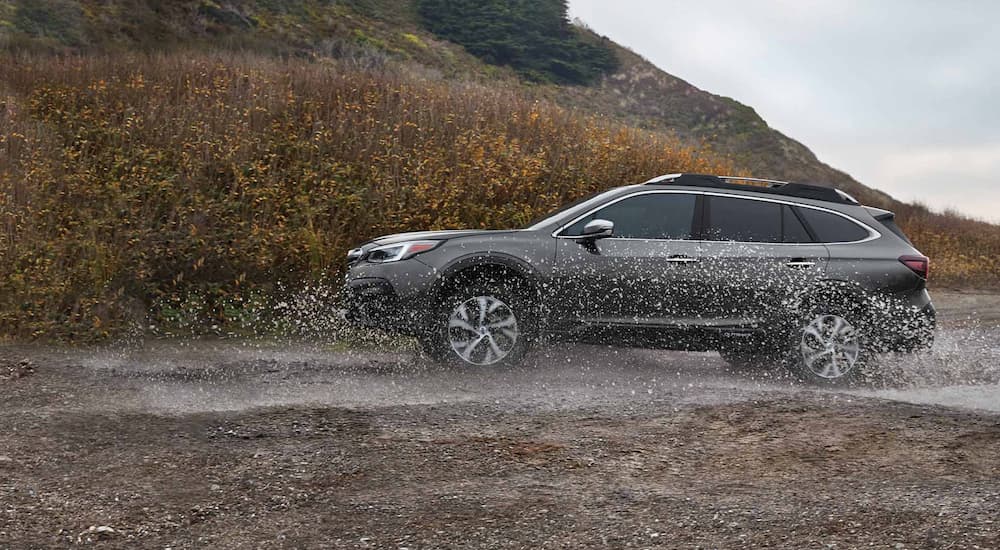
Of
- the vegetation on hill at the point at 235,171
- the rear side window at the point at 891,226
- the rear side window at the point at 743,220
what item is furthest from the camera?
the vegetation on hill at the point at 235,171

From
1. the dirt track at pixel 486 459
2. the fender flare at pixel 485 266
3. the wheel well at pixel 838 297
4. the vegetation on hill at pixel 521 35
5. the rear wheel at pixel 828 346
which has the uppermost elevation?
the vegetation on hill at pixel 521 35

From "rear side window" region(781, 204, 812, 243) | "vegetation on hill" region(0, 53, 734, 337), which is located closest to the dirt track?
"rear side window" region(781, 204, 812, 243)

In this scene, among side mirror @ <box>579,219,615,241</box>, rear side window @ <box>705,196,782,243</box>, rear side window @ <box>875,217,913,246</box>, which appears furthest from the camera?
rear side window @ <box>875,217,913,246</box>

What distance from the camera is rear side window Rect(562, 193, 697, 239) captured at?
8.43 m

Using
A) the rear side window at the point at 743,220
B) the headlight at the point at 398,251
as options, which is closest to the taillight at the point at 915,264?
the rear side window at the point at 743,220

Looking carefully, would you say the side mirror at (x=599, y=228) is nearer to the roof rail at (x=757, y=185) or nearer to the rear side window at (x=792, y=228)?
the roof rail at (x=757, y=185)

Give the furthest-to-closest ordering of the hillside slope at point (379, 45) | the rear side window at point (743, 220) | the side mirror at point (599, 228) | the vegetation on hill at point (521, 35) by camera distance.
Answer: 1. the vegetation on hill at point (521, 35)
2. the hillside slope at point (379, 45)
3. the rear side window at point (743, 220)
4. the side mirror at point (599, 228)

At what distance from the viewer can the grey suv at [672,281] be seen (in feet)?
26.9

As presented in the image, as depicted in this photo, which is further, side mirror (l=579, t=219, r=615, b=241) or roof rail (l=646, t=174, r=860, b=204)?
roof rail (l=646, t=174, r=860, b=204)

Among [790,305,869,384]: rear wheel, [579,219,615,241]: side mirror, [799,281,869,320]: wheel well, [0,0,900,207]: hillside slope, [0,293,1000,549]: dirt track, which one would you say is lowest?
[0,293,1000,549]: dirt track

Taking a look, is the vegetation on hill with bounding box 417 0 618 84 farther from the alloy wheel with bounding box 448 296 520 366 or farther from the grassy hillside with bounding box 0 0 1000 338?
the alloy wheel with bounding box 448 296 520 366

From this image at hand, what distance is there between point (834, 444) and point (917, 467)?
0.59 m

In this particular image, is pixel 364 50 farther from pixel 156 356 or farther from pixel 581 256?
pixel 581 256

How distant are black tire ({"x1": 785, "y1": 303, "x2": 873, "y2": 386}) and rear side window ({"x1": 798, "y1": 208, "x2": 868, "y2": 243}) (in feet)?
2.03
